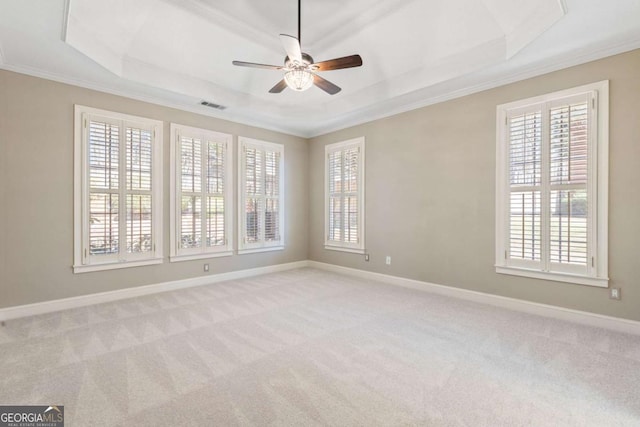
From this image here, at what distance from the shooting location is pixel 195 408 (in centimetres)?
188

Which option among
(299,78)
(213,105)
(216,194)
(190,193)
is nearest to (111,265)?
(190,193)

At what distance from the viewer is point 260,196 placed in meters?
5.76

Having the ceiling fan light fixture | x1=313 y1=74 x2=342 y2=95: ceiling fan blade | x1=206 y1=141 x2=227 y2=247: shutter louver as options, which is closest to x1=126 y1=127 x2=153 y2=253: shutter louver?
x1=206 y1=141 x2=227 y2=247: shutter louver

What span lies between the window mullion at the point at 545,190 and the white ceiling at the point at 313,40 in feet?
2.20

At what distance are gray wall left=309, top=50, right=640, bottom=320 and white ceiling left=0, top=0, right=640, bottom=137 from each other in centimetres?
25

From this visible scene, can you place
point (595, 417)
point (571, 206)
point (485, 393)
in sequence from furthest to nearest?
point (571, 206) < point (485, 393) < point (595, 417)

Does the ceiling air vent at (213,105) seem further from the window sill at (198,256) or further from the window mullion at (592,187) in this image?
the window mullion at (592,187)

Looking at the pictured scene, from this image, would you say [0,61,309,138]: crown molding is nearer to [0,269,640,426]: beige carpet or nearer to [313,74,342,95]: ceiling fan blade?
[313,74,342,95]: ceiling fan blade

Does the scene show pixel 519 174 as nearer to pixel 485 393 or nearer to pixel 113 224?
pixel 485 393

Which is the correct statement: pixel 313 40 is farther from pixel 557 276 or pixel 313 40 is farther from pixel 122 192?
pixel 557 276

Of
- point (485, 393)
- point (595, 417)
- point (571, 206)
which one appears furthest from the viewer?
point (571, 206)

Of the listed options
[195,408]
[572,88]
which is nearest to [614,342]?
[572,88]

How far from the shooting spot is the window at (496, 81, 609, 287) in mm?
3180

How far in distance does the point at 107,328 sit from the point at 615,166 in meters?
5.62
